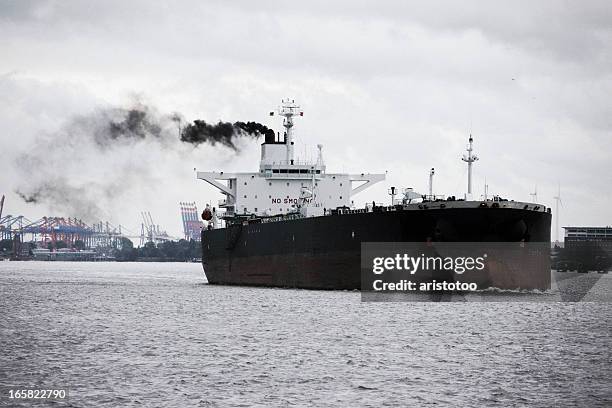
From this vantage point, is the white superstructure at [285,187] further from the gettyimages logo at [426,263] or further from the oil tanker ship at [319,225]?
the gettyimages logo at [426,263]

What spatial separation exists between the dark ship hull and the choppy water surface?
10.3ft

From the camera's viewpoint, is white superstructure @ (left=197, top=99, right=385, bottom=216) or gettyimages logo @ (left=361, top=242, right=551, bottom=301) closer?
gettyimages logo @ (left=361, top=242, right=551, bottom=301)

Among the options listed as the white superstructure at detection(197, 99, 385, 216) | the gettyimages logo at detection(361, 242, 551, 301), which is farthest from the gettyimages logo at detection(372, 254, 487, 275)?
the white superstructure at detection(197, 99, 385, 216)

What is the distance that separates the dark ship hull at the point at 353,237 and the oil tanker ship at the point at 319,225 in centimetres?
4

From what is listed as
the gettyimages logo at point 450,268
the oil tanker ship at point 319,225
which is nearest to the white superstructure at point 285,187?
the oil tanker ship at point 319,225

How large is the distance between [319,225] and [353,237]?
312 centimetres

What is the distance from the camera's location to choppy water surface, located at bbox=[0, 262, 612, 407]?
2042 centimetres

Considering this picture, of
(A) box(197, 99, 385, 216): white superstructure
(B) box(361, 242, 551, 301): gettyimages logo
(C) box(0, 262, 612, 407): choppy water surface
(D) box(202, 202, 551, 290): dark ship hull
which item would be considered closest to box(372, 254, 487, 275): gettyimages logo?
(B) box(361, 242, 551, 301): gettyimages logo

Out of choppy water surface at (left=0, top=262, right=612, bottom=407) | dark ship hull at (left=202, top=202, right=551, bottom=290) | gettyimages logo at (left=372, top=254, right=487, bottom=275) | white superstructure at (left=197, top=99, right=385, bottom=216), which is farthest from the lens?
white superstructure at (left=197, top=99, right=385, bottom=216)

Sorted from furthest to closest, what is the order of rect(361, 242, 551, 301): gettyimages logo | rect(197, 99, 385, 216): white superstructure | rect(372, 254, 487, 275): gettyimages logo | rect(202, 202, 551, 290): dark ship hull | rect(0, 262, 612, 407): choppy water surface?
rect(197, 99, 385, 216): white superstructure
rect(372, 254, 487, 275): gettyimages logo
rect(361, 242, 551, 301): gettyimages logo
rect(202, 202, 551, 290): dark ship hull
rect(0, 262, 612, 407): choppy water surface

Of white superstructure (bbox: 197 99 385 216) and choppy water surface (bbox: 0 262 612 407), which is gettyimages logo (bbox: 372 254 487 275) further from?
white superstructure (bbox: 197 99 385 216)

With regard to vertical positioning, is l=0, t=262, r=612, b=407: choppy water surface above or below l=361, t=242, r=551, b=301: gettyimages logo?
below

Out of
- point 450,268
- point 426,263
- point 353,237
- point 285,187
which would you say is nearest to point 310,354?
point 426,263

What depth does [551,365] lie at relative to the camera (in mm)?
24797
